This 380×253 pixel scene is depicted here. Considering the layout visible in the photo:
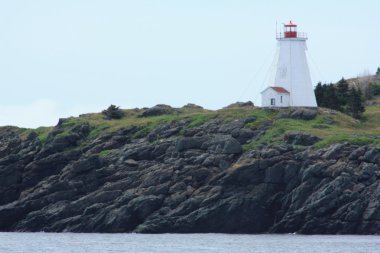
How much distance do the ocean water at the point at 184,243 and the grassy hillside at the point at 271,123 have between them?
52.1 ft

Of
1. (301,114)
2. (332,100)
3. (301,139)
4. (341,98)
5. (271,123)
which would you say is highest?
(341,98)

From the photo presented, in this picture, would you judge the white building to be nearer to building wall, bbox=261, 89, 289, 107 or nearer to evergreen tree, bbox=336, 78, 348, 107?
building wall, bbox=261, 89, 289, 107

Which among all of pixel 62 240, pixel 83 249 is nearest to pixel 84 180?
pixel 62 240

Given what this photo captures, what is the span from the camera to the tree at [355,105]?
6097 inches

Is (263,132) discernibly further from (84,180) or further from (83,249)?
(83,249)

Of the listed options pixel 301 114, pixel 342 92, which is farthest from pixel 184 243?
pixel 342 92

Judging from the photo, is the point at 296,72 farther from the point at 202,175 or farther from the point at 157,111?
the point at 202,175

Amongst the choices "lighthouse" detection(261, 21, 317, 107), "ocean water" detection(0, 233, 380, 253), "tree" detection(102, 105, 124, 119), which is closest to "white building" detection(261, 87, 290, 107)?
"lighthouse" detection(261, 21, 317, 107)

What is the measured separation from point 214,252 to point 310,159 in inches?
916

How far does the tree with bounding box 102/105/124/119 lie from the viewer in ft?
521

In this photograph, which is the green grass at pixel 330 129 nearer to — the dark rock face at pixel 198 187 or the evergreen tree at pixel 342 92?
the dark rock face at pixel 198 187

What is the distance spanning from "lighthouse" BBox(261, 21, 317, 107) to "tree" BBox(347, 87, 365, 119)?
5403 millimetres

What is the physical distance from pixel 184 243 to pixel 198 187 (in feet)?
47.1

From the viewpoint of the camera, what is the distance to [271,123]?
142m
